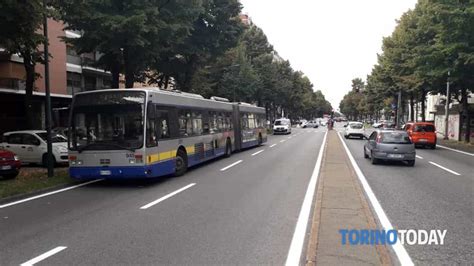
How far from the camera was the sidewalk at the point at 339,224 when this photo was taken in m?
5.81

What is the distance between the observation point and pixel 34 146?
1902 centimetres

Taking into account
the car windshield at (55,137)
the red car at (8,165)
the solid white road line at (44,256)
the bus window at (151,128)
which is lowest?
the solid white road line at (44,256)

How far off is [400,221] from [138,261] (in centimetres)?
494

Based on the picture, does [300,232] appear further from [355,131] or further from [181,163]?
[355,131]

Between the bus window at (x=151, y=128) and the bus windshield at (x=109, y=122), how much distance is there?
18cm

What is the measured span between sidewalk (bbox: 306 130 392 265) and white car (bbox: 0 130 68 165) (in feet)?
37.0

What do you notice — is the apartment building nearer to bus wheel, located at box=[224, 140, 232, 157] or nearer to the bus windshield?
bus wheel, located at box=[224, 140, 232, 157]

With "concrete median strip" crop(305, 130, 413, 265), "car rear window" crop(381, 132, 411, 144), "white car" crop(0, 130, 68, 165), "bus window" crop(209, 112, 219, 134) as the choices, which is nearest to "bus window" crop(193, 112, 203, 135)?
"bus window" crop(209, 112, 219, 134)

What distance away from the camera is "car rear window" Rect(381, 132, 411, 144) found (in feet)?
61.5

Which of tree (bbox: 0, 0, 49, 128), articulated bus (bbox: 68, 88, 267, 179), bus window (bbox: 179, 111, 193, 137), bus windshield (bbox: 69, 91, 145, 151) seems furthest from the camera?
bus window (bbox: 179, 111, 193, 137)

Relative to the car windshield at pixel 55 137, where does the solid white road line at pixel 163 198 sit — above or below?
below

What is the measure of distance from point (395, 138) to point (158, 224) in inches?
531

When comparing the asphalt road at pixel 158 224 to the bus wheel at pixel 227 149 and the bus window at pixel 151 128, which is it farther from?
the bus wheel at pixel 227 149

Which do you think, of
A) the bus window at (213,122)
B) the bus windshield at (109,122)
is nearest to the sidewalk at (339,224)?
the bus windshield at (109,122)
